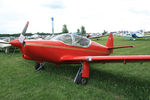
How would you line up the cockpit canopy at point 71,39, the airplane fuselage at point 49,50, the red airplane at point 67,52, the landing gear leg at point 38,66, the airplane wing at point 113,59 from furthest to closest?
the landing gear leg at point 38,66, the cockpit canopy at point 71,39, the airplane fuselage at point 49,50, the red airplane at point 67,52, the airplane wing at point 113,59

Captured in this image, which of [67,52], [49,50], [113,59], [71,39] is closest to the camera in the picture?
[113,59]

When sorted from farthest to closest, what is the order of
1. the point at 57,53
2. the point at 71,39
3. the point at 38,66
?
the point at 38,66
the point at 71,39
the point at 57,53

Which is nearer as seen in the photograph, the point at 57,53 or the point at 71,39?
the point at 57,53

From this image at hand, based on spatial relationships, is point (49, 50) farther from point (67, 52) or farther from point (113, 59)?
point (113, 59)

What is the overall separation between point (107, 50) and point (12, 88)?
4563 millimetres

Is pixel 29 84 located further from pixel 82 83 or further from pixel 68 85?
pixel 82 83

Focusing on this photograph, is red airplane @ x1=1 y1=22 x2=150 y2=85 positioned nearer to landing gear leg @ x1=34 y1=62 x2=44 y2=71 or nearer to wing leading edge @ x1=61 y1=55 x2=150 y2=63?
wing leading edge @ x1=61 y1=55 x2=150 y2=63

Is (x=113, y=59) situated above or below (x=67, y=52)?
below

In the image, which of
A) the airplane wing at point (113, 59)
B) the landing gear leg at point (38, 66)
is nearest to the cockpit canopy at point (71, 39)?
the airplane wing at point (113, 59)

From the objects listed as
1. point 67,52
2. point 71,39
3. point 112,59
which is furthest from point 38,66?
point 112,59

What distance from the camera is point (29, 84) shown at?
3.51 meters

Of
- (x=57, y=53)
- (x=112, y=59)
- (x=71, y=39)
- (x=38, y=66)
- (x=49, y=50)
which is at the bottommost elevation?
(x=38, y=66)

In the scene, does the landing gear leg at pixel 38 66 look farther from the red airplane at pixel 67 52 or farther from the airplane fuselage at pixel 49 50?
the airplane fuselage at pixel 49 50

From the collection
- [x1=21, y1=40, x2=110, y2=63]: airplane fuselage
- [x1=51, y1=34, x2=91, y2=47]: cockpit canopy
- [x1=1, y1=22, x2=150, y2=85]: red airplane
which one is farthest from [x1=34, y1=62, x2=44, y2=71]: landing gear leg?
[x1=51, y1=34, x2=91, y2=47]: cockpit canopy
